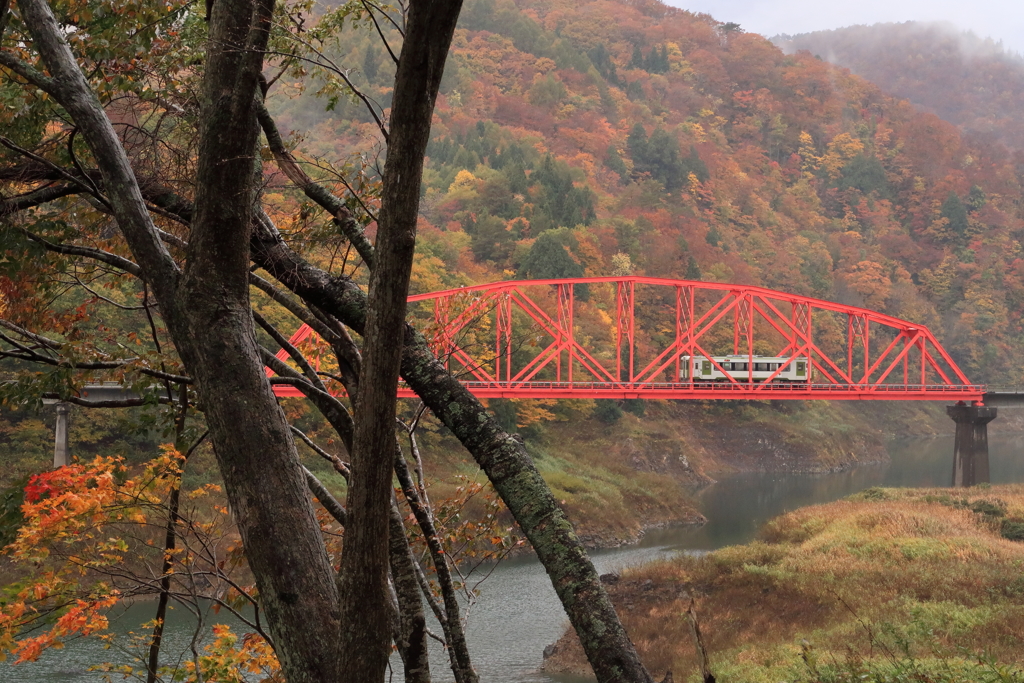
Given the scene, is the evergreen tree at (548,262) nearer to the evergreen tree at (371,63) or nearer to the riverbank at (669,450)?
the riverbank at (669,450)

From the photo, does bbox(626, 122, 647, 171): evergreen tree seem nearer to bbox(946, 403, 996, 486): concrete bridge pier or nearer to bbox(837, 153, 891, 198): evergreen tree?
bbox(837, 153, 891, 198): evergreen tree

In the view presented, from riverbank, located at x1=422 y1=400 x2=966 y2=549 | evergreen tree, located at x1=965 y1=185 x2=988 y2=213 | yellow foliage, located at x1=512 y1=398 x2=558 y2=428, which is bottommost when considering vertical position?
riverbank, located at x1=422 y1=400 x2=966 y2=549

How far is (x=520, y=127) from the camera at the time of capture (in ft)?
259

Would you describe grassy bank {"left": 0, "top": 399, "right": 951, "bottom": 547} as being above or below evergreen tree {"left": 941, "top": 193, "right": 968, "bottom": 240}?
below

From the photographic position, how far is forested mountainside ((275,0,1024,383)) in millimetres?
57594

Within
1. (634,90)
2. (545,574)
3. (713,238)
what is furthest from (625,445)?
(634,90)

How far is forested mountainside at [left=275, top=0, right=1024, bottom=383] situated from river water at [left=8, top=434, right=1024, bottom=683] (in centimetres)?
1586

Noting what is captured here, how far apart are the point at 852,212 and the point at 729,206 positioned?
14.9 m

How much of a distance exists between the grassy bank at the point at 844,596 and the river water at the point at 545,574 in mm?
1336

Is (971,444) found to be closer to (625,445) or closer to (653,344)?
(625,445)

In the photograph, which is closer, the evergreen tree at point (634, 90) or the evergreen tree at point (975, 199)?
the evergreen tree at point (975, 199)

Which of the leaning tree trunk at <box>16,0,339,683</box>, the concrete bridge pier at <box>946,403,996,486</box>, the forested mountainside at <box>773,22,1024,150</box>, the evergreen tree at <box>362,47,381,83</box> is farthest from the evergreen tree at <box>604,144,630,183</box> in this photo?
the forested mountainside at <box>773,22,1024,150</box>

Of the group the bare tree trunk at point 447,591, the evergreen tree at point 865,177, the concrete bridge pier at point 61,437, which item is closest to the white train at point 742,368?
the concrete bridge pier at point 61,437

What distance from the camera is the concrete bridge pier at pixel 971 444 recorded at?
39.3m
